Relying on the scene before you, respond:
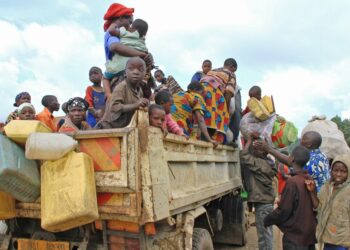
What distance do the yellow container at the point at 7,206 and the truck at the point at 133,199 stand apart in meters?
0.04

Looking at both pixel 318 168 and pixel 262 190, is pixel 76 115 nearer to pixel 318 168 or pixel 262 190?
pixel 318 168

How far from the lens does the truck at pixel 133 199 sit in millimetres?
2182

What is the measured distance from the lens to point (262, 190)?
182 inches

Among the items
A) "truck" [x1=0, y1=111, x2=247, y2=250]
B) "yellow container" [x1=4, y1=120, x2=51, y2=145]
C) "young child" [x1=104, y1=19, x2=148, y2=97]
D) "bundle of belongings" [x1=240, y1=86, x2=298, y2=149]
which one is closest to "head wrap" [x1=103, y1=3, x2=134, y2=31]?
"young child" [x1=104, y1=19, x2=148, y2=97]

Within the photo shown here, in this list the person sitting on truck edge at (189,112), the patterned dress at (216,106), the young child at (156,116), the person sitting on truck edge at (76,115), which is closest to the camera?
the young child at (156,116)

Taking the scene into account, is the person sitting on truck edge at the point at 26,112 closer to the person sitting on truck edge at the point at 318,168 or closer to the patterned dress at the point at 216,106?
the patterned dress at the point at 216,106

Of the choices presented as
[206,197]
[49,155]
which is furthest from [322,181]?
[49,155]

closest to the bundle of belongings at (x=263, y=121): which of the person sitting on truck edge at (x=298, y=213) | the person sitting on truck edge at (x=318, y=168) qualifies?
the person sitting on truck edge at (x=318, y=168)

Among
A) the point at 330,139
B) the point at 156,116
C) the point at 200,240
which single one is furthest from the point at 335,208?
the point at 330,139

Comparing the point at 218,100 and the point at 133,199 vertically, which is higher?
the point at 218,100

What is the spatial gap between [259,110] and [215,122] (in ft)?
2.90

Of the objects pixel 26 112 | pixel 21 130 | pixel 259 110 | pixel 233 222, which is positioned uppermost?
pixel 259 110

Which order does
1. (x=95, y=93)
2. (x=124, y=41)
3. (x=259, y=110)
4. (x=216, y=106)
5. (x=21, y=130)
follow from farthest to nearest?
(x=259, y=110) < (x=216, y=106) < (x=95, y=93) < (x=124, y=41) < (x=21, y=130)

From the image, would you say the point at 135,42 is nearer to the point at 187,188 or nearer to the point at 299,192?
the point at 187,188
